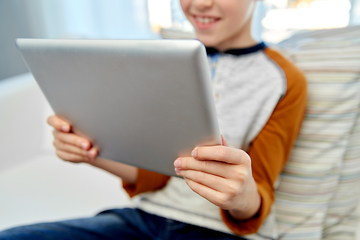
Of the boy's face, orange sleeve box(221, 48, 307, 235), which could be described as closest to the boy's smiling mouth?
the boy's face

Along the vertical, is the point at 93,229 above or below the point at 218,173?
below

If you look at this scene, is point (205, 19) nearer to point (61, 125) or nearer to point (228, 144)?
point (228, 144)

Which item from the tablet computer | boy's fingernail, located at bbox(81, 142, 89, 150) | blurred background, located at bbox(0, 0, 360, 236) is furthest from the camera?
blurred background, located at bbox(0, 0, 360, 236)

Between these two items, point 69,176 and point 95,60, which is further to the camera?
point 69,176

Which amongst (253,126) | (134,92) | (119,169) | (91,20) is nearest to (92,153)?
(119,169)

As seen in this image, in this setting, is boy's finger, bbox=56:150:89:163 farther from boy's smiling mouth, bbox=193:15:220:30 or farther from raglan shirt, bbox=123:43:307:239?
boy's smiling mouth, bbox=193:15:220:30

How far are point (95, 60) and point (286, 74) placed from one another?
1.43 ft

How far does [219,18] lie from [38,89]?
2.99 feet

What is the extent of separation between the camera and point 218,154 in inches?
15.7

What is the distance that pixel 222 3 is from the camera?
2.04ft

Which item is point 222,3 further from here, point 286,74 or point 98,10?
point 98,10

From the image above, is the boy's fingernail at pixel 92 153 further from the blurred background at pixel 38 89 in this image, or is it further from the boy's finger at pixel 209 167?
the blurred background at pixel 38 89

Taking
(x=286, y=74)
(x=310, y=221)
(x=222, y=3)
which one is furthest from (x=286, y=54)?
(x=310, y=221)

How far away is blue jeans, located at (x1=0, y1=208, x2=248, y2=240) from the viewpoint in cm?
63
